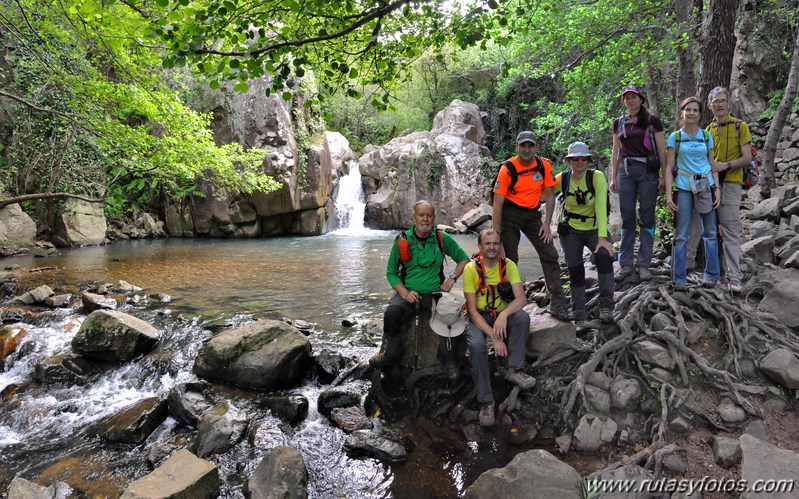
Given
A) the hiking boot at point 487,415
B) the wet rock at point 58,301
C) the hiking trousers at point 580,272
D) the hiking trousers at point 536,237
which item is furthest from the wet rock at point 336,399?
the wet rock at point 58,301

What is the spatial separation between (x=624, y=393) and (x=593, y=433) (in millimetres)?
534

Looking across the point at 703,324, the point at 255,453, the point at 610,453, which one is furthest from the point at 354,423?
the point at 703,324

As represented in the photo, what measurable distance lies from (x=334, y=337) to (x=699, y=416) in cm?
511

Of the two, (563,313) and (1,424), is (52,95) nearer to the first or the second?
(1,424)

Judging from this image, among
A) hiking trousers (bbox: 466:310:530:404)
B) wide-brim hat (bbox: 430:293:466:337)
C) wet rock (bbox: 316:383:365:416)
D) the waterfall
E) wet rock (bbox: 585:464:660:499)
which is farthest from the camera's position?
the waterfall

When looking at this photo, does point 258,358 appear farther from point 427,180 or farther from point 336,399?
point 427,180

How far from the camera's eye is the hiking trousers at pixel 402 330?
179 inches

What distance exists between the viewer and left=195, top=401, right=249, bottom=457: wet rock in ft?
13.3

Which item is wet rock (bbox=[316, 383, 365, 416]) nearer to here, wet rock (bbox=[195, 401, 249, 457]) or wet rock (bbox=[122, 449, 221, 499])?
wet rock (bbox=[195, 401, 249, 457])

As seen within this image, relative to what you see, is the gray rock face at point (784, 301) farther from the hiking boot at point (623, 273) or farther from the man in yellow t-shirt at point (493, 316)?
the man in yellow t-shirt at point (493, 316)

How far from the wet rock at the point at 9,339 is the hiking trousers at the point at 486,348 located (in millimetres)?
6719

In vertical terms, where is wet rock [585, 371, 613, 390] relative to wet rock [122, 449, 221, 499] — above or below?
above

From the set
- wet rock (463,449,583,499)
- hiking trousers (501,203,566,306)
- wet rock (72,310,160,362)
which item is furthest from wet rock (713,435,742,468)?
wet rock (72,310,160,362)

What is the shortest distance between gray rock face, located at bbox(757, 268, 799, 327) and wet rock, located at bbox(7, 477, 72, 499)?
7.23 m
